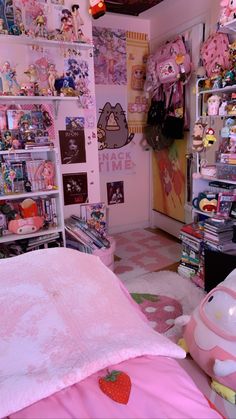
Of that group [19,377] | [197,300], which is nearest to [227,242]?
[197,300]

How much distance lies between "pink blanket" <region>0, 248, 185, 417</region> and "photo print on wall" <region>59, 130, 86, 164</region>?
4.24 ft

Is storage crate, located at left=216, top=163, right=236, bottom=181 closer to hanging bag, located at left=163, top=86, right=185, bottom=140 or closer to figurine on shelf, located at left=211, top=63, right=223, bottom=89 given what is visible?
figurine on shelf, located at left=211, top=63, right=223, bottom=89

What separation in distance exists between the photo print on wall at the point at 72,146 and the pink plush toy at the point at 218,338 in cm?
145

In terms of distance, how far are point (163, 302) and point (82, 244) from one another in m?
0.71

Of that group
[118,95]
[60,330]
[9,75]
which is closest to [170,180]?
[118,95]

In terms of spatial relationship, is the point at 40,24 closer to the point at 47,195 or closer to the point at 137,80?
the point at 47,195

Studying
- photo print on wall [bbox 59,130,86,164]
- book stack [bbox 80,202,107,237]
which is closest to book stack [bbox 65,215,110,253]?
→ book stack [bbox 80,202,107,237]

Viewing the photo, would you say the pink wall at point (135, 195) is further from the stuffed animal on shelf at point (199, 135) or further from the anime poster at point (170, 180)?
the stuffed animal on shelf at point (199, 135)

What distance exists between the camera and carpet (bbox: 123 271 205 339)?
6.29ft

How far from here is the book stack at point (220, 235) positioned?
211 centimetres

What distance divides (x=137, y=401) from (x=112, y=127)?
2.97 meters

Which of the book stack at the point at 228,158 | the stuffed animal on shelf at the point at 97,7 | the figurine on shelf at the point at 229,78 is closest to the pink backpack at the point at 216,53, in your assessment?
the figurine on shelf at the point at 229,78

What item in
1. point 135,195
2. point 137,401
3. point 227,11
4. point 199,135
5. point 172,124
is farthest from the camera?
point 135,195

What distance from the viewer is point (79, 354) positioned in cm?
83
